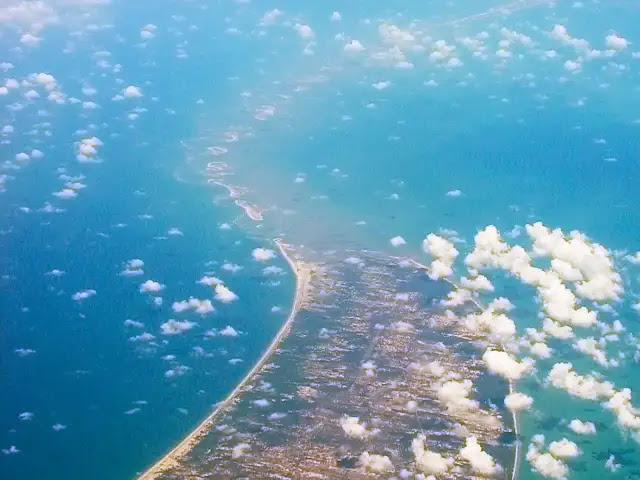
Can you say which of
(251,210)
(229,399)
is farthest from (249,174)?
(229,399)

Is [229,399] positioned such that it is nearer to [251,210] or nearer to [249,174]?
[251,210]

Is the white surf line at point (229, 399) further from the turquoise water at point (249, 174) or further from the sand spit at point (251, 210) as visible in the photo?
the sand spit at point (251, 210)

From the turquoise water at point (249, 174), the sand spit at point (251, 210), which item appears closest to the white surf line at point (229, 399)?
the turquoise water at point (249, 174)

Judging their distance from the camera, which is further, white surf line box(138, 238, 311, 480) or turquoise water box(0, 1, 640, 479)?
turquoise water box(0, 1, 640, 479)

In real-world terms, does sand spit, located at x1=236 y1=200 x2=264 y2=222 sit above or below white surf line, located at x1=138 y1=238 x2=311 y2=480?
above

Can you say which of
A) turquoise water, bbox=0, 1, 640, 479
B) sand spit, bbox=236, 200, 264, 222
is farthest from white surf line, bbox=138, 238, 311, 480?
sand spit, bbox=236, 200, 264, 222

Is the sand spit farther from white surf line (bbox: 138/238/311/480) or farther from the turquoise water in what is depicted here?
white surf line (bbox: 138/238/311/480)

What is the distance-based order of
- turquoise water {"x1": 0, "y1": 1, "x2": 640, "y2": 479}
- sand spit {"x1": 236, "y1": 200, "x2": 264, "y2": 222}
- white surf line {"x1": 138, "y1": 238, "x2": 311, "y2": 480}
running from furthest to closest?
sand spit {"x1": 236, "y1": 200, "x2": 264, "y2": 222} < turquoise water {"x1": 0, "y1": 1, "x2": 640, "y2": 479} < white surf line {"x1": 138, "y1": 238, "x2": 311, "y2": 480}
